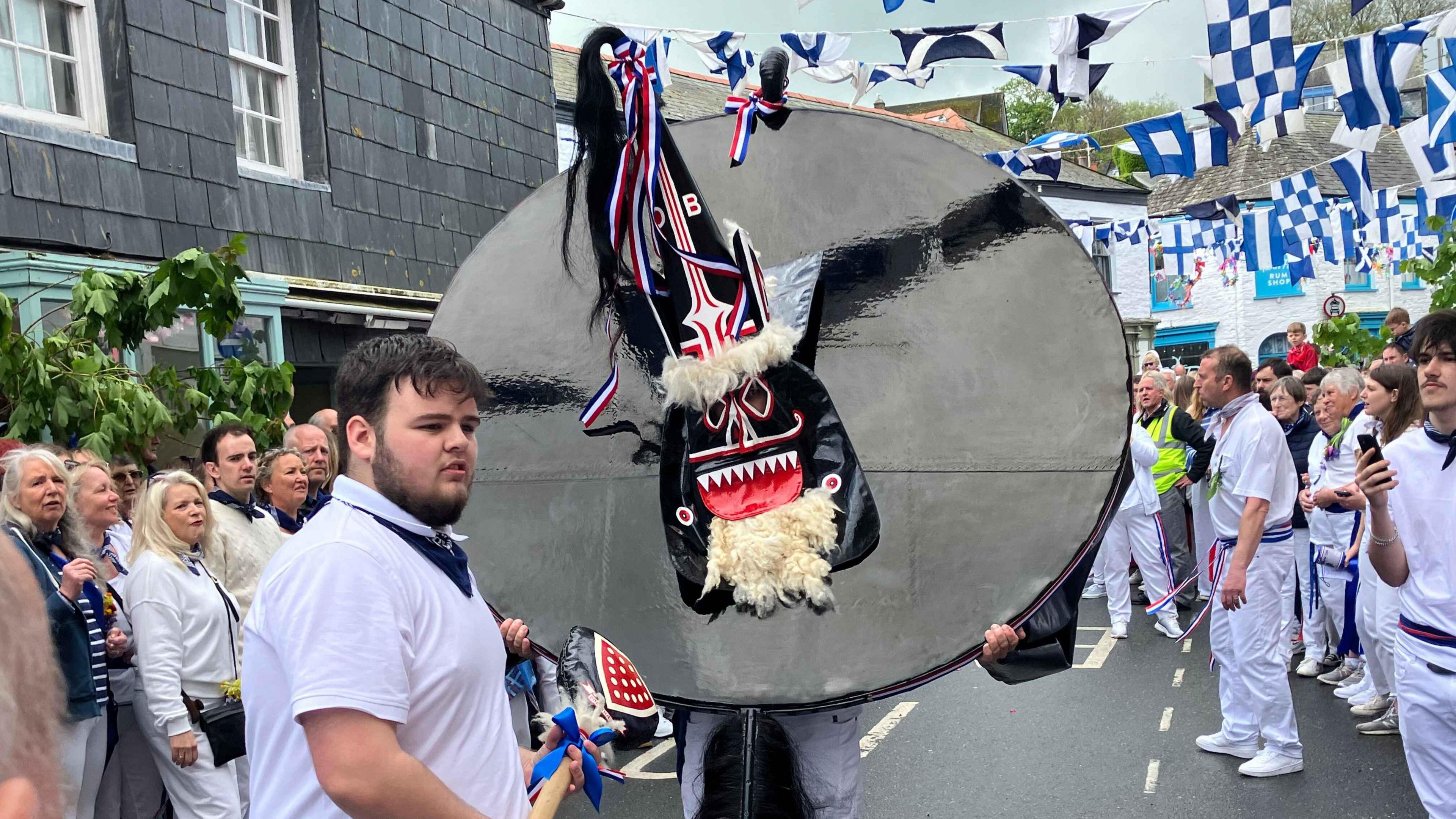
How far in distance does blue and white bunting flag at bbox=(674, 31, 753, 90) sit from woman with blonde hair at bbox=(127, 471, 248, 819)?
5.49 metres

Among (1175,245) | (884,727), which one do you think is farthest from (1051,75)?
(1175,245)

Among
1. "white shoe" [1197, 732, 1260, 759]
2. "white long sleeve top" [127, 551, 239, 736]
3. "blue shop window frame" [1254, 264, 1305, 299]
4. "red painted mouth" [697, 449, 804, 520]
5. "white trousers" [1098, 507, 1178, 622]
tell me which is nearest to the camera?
"red painted mouth" [697, 449, 804, 520]

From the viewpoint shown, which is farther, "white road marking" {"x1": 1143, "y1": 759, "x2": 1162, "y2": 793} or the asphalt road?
"white road marking" {"x1": 1143, "y1": 759, "x2": 1162, "y2": 793}

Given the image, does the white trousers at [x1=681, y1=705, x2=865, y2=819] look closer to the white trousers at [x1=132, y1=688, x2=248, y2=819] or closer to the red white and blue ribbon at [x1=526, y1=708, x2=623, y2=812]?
the red white and blue ribbon at [x1=526, y1=708, x2=623, y2=812]

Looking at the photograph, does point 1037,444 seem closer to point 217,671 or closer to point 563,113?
point 217,671

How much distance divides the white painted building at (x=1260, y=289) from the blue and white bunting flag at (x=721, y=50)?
2037 cm

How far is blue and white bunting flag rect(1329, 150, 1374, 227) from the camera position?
10.8m

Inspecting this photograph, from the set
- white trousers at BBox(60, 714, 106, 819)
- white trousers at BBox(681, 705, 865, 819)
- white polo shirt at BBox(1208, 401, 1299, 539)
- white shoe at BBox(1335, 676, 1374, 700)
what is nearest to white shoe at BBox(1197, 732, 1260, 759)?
white polo shirt at BBox(1208, 401, 1299, 539)

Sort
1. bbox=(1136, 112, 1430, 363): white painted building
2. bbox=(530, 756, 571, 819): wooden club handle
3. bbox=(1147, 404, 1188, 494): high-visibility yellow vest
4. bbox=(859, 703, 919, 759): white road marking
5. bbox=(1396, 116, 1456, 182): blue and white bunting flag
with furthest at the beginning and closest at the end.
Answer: bbox=(1136, 112, 1430, 363): white painted building
bbox=(1147, 404, 1188, 494): high-visibility yellow vest
bbox=(1396, 116, 1456, 182): blue and white bunting flag
bbox=(859, 703, 919, 759): white road marking
bbox=(530, 756, 571, 819): wooden club handle

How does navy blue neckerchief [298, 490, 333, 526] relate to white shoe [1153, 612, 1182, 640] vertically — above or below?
above

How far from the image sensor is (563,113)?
15086mm

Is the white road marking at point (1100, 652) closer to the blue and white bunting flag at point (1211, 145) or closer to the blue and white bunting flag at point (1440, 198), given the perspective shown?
the blue and white bunting flag at point (1211, 145)

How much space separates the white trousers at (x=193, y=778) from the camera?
13.7ft

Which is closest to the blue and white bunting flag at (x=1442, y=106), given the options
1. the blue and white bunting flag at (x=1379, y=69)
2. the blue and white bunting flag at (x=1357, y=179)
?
the blue and white bunting flag at (x=1379, y=69)
